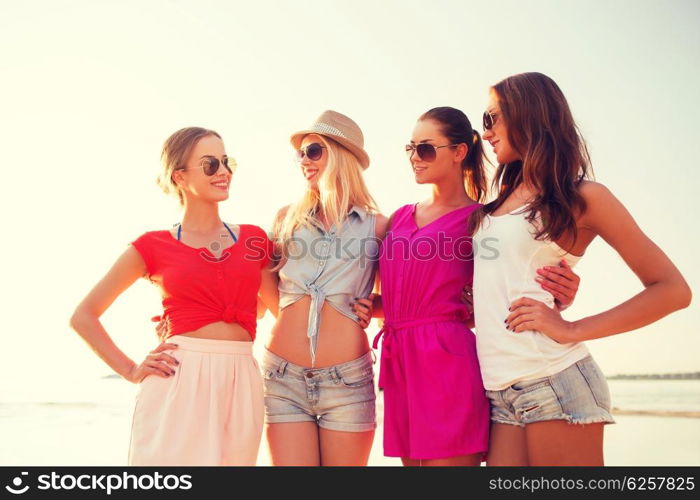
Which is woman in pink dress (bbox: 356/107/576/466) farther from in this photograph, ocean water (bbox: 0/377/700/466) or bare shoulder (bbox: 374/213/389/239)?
ocean water (bbox: 0/377/700/466)

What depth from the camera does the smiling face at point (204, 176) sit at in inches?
193

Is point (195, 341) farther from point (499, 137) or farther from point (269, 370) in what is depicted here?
point (499, 137)

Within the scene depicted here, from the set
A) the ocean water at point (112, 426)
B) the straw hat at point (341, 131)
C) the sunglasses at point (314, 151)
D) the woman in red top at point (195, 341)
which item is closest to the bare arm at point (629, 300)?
the woman in red top at point (195, 341)

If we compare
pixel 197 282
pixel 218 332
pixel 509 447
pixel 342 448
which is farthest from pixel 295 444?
pixel 509 447

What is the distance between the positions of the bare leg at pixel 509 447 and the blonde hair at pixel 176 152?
2680 mm

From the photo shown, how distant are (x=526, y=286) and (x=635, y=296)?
59 cm

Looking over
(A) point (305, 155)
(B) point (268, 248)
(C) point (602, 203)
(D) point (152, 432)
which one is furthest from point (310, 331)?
(C) point (602, 203)

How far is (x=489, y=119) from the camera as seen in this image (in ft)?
14.5

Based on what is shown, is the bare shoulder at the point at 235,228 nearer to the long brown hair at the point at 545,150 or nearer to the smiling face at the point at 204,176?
the smiling face at the point at 204,176

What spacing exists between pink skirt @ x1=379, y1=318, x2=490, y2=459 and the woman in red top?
2.88 ft

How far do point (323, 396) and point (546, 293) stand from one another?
1.65m

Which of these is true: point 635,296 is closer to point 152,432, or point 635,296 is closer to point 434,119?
point 434,119

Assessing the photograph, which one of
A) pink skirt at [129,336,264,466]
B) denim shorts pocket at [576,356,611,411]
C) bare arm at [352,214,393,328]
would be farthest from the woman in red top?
denim shorts pocket at [576,356,611,411]

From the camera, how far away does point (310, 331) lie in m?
4.75
